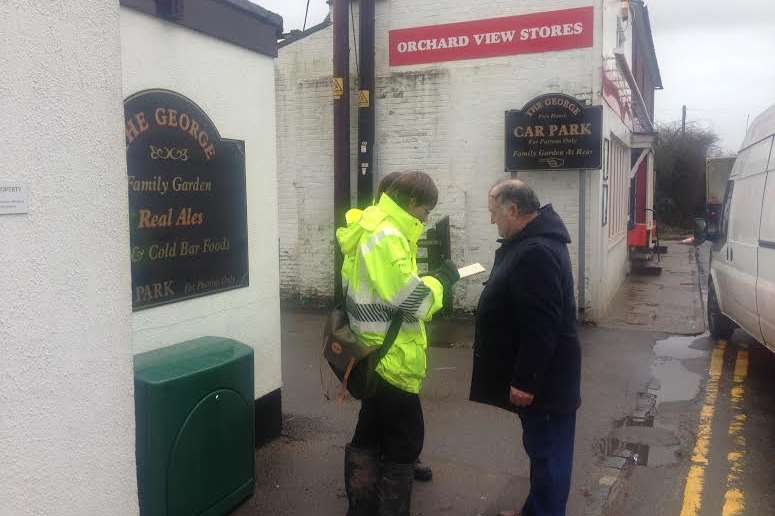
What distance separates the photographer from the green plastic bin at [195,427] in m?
3.38

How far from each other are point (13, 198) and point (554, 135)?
25.9 ft

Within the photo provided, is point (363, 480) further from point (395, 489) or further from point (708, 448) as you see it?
point (708, 448)

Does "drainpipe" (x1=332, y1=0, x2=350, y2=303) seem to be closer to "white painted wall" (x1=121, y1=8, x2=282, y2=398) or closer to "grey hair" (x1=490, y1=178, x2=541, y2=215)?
"white painted wall" (x1=121, y1=8, x2=282, y2=398)

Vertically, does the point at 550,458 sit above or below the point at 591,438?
above

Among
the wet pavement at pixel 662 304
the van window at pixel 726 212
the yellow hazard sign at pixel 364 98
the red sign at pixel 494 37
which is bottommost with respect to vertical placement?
the wet pavement at pixel 662 304

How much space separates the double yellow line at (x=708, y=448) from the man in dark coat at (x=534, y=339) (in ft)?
4.26

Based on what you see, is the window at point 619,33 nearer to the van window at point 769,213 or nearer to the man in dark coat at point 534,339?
the van window at point 769,213

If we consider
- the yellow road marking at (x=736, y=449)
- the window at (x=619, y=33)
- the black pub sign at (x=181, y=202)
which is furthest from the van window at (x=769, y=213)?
the window at (x=619, y=33)

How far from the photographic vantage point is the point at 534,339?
339cm

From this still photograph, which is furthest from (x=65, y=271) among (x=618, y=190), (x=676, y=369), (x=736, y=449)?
(x=618, y=190)

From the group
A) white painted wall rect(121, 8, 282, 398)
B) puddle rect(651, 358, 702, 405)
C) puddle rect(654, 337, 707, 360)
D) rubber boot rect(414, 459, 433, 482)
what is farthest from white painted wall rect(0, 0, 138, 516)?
puddle rect(654, 337, 707, 360)

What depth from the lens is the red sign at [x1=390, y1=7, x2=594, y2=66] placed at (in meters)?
9.45

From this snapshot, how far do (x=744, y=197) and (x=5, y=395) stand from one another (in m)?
6.94

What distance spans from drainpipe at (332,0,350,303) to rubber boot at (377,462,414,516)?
6.27 metres
